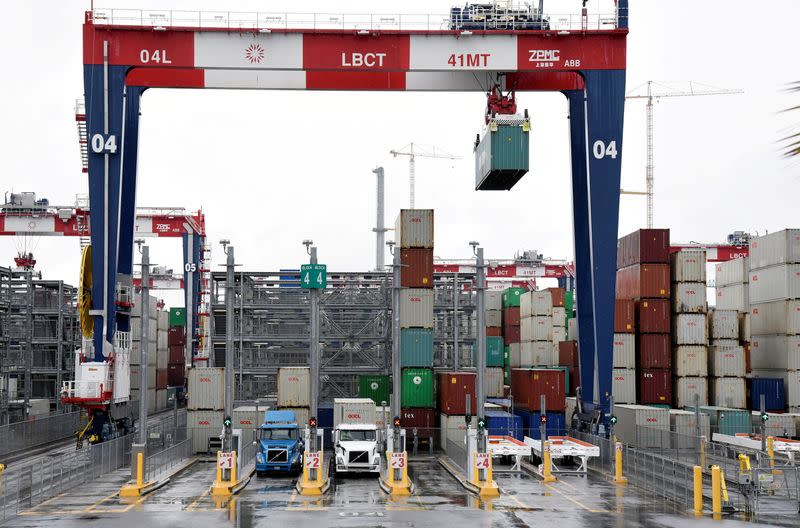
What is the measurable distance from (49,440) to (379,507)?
3078 cm

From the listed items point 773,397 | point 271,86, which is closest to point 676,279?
point 773,397

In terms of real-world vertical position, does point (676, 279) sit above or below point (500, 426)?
above

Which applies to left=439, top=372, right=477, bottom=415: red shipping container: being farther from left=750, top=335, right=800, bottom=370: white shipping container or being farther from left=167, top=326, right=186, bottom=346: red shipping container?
left=167, top=326, right=186, bottom=346: red shipping container

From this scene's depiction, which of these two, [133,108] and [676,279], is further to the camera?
[676,279]

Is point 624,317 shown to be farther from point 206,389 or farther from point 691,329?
point 206,389

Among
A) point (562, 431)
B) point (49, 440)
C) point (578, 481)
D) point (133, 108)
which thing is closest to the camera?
point (578, 481)

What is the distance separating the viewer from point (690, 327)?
5678 cm

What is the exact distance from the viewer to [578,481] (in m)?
38.8

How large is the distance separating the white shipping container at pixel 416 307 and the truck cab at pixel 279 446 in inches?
471

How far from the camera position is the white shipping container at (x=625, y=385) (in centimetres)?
5678

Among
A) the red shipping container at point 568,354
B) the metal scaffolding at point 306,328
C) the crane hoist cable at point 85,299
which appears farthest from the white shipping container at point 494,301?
the crane hoist cable at point 85,299

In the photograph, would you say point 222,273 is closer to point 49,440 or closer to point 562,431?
point 49,440

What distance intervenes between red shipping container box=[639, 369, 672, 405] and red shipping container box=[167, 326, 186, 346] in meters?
55.2

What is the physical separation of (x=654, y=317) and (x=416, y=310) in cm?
1491
